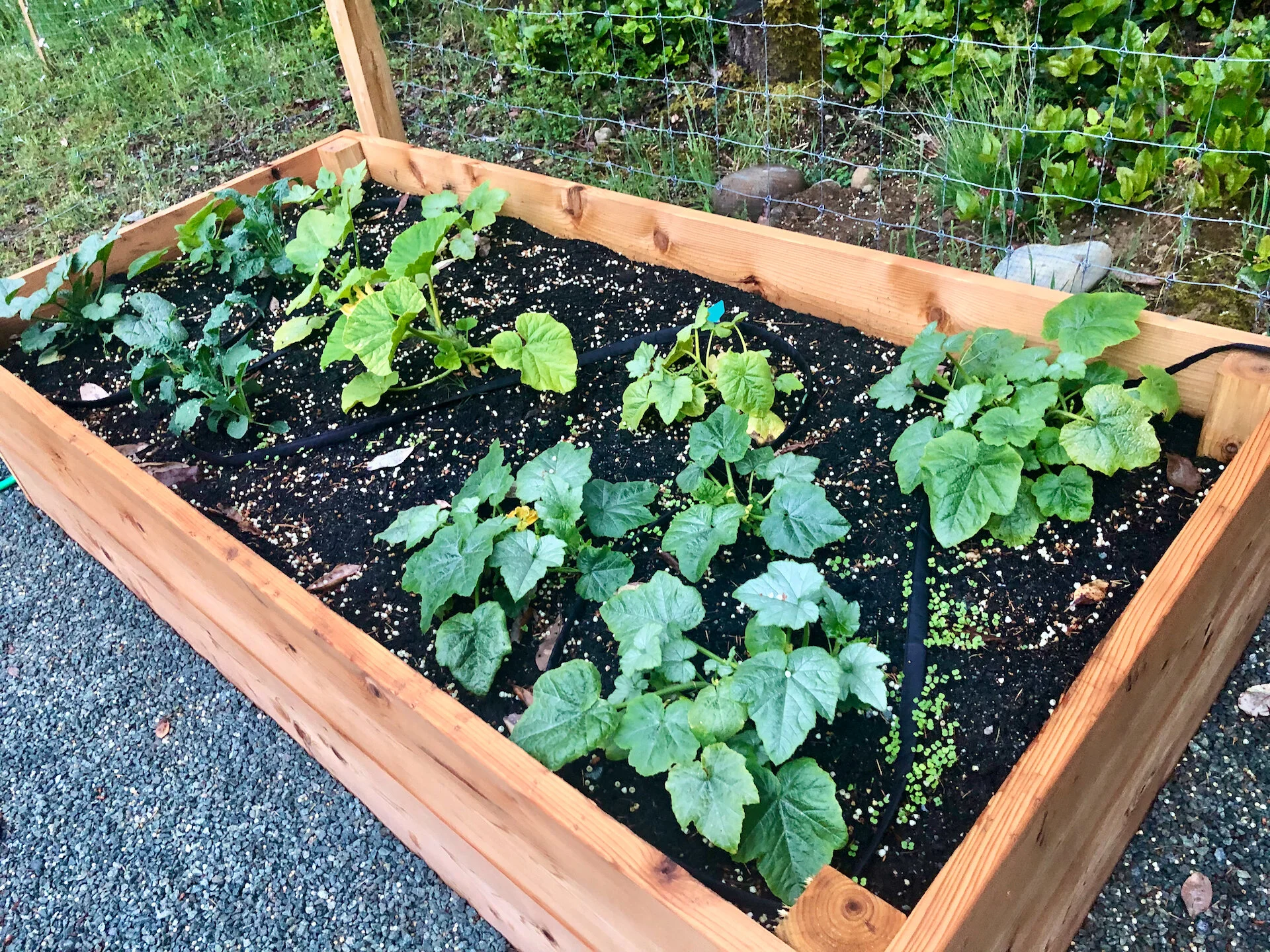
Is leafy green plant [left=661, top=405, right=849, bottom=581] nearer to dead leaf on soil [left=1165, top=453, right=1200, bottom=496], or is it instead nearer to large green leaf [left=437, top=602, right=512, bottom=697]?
large green leaf [left=437, top=602, right=512, bottom=697]

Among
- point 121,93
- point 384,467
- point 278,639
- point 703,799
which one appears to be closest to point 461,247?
point 384,467

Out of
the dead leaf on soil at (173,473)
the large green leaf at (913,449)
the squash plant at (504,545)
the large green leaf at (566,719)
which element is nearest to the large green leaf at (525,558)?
A: the squash plant at (504,545)

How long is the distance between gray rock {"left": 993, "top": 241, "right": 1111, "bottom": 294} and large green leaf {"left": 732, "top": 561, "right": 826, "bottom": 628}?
4.36ft

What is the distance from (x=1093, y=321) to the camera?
5.41ft

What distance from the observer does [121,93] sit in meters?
4.93


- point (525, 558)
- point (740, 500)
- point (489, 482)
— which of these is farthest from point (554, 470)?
point (740, 500)

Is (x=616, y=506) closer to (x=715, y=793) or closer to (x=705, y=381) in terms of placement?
(x=705, y=381)

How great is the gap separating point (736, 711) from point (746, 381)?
761 millimetres

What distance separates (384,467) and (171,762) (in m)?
0.78

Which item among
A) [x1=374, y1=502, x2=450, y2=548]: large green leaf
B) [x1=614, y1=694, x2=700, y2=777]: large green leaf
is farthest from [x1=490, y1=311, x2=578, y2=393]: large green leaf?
[x1=614, y1=694, x2=700, y2=777]: large green leaf

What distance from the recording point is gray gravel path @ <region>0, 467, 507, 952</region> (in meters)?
1.70

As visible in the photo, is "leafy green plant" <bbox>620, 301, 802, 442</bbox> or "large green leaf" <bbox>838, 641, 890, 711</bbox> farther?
"leafy green plant" <bbox>620, 301, 802, 442</bbox>

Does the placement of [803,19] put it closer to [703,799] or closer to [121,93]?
[703,799]

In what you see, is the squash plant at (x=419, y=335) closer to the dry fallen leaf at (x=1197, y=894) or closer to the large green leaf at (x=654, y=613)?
the large green leaf at (x=654, y=613)
